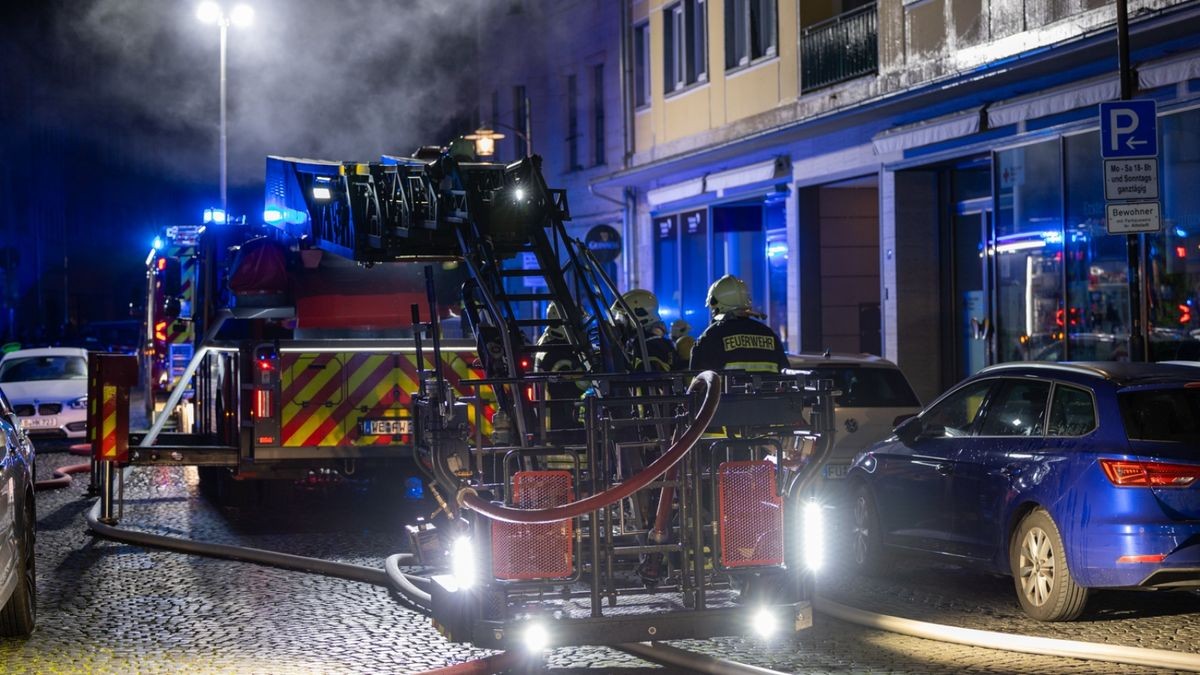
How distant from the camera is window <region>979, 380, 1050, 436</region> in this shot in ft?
28.0

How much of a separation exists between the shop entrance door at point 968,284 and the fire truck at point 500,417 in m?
7.48

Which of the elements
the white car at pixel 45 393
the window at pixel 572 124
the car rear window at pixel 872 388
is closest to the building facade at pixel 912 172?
the car rear window at pixel 872 388

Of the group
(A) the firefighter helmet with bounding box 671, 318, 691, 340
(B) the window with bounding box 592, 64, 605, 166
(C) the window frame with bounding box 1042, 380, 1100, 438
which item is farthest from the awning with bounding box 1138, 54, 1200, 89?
(B) the window with bounding box 592, 64, 605, 166

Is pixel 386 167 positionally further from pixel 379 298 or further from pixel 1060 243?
pixel 1060 243

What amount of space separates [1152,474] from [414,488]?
7045mm

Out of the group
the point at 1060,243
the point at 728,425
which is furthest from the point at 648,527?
the point at 1060,243

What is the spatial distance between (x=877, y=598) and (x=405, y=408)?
4.98 m

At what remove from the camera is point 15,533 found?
293 inches

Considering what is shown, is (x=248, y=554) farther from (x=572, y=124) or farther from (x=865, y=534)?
(x=572, y=124)

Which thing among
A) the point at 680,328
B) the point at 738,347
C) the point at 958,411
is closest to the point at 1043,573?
the point at 958,411

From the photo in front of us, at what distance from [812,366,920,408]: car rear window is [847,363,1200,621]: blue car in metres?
3.21

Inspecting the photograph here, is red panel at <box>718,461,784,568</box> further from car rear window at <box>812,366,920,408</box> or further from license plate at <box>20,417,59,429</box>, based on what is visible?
license plate at <box>20,417,59,429</box>

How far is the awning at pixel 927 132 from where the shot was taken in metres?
17.4

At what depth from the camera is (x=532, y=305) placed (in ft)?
105
